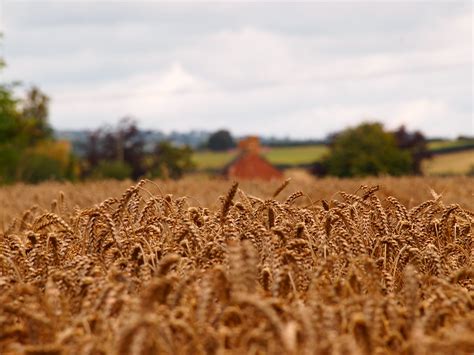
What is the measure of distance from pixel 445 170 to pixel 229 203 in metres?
96.8

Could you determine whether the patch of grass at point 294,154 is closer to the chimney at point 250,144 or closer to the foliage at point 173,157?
the chimney at point 250,144

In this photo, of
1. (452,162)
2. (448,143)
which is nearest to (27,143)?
(452,162)

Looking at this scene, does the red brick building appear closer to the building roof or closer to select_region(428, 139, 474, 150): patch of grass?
the building roof

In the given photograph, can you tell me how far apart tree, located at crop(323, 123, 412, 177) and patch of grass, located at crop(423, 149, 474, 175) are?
1274 cm

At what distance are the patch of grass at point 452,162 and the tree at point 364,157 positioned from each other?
1274 cm

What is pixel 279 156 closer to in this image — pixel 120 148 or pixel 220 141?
pixel 220 141

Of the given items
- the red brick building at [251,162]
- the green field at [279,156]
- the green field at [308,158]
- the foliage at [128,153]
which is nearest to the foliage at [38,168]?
the foliage at [128,153]

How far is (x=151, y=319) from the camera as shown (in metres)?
2.29

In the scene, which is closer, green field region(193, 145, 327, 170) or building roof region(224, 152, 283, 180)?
building roof region(224, 152, 283, 180)

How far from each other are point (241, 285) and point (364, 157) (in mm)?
77238

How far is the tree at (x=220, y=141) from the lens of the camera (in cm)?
15464

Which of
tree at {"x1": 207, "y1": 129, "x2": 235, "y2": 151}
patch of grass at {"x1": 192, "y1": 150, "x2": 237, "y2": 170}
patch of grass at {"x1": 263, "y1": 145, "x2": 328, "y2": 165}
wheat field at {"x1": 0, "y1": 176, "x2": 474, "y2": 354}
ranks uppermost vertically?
wheat field at {"x1": 0, "y1": 176, "x2": 474, "y2": 354}

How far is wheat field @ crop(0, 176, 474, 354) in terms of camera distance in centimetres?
248

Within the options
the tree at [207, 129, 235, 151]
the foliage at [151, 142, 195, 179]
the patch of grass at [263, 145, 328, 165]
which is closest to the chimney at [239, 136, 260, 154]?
the foliage at [151, 142, 195, 179]
